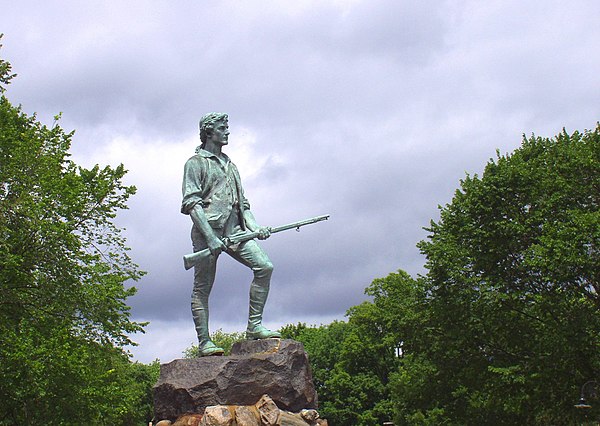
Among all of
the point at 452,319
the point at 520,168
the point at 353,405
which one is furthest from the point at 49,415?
the point at 353,405

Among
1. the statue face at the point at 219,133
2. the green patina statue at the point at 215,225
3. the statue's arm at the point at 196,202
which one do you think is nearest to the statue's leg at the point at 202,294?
the green patina statue at the point at 215,225

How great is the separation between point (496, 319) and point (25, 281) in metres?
13.8

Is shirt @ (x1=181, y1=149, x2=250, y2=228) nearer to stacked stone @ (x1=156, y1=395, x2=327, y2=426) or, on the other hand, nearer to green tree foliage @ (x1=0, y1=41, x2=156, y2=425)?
stacked stone @ (x1=156, y1=395, x2=327, y2=426)

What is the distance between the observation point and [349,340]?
4497 cm

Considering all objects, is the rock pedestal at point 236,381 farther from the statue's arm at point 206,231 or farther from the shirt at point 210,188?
the shirt at point 210,188

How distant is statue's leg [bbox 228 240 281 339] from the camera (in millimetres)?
10461

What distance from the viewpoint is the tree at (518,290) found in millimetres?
22984

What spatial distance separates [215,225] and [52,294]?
12.3 meters

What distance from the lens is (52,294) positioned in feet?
70.2

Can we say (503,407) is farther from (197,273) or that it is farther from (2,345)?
(197,273)

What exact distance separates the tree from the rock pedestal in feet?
47.2

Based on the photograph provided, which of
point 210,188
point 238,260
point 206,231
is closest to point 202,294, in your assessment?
point 238,260

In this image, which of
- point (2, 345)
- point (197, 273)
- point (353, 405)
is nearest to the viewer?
point (197, 273)

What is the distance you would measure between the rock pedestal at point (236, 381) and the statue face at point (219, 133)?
2805 millimetres
